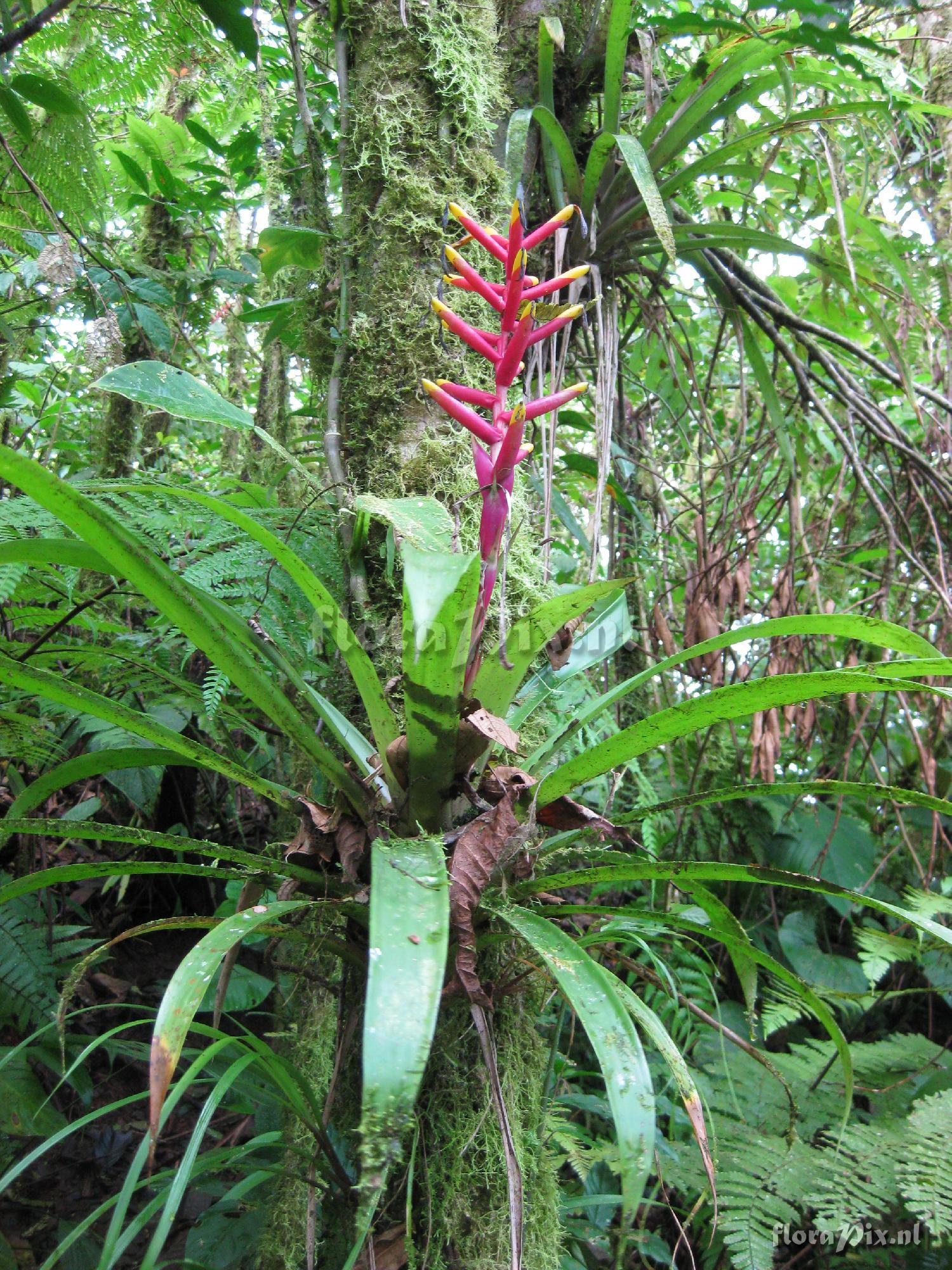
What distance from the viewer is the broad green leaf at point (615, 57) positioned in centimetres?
140

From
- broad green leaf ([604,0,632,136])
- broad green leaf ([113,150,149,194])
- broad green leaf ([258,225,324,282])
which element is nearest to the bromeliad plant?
broad green leaf ([258,225,324,282])

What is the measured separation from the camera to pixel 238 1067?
0.76 m

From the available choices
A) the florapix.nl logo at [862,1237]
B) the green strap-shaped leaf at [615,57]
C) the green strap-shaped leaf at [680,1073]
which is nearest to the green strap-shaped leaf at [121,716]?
the green strap-shaped leaf at [680,1073]

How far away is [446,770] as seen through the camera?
85 centimetres

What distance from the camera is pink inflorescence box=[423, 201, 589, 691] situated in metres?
0.85

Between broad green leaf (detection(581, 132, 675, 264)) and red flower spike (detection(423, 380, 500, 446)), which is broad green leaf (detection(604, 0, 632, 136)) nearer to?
broad green leaf (detection(581, 132, 675, 264))

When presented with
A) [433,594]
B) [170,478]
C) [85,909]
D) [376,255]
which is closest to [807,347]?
[376,255]

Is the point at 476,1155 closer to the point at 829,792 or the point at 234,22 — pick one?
the point at 829,792

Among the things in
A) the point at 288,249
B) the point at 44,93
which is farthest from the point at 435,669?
the point at 44,93

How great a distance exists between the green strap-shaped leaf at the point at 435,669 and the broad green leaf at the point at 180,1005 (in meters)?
0.25

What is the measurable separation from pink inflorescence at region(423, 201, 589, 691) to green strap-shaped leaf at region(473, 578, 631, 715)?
0.02m

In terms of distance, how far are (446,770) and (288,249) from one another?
3.66 ft

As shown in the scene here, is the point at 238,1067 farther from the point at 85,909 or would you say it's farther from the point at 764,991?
the point at 764,991

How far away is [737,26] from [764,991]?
202 cm
